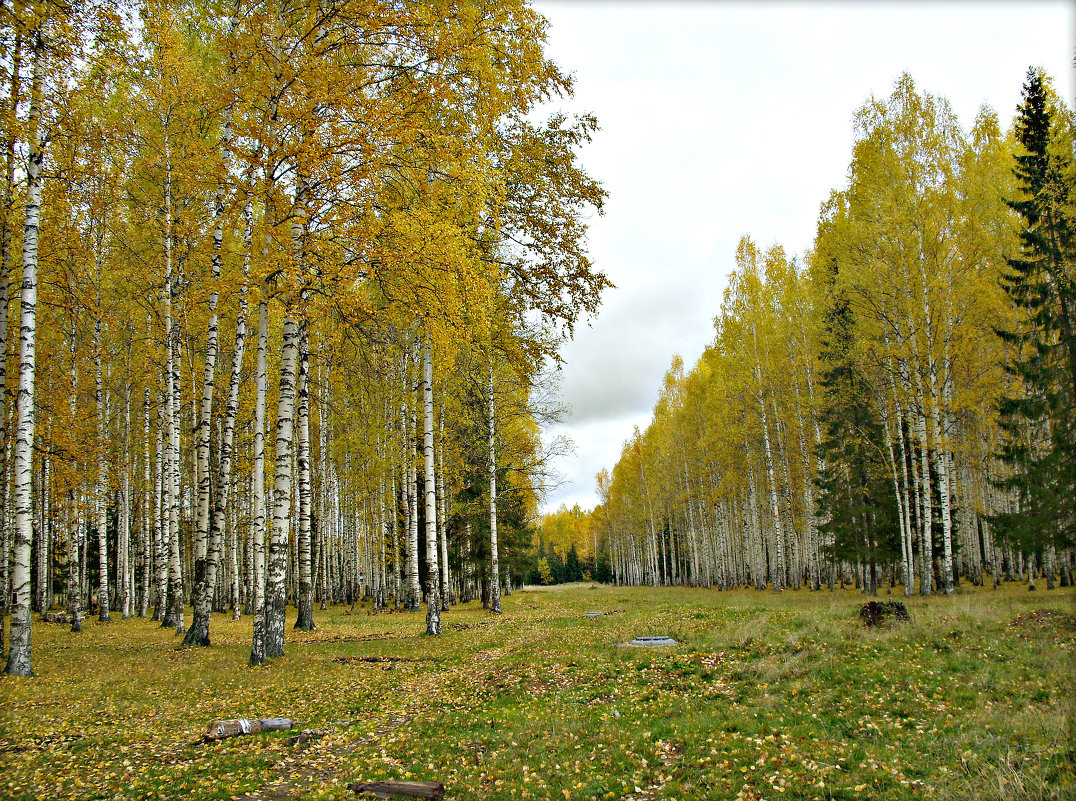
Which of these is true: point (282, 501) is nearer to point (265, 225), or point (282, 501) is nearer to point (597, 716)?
point (265, 225)

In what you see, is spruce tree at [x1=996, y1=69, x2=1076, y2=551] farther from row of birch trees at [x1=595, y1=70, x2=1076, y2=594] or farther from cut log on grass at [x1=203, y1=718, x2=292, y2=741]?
cut log on grass at [x1=203, y1=718, x2=292, y2=741]

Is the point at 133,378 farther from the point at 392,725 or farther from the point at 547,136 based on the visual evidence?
the point at 392,725

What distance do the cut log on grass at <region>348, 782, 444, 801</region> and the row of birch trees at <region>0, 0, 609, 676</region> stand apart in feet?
19.9

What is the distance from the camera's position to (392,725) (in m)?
7.57

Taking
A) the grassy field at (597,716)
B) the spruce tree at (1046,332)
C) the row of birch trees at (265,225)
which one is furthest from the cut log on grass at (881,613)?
the row of birch trees at (265,225)

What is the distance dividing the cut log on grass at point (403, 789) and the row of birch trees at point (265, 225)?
6.06 metres

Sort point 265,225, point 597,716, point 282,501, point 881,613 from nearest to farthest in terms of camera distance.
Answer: point 597,716
point 265,225
point 282,501
point 881,613

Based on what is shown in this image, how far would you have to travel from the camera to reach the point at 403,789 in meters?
5.35

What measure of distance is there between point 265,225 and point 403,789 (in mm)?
9237

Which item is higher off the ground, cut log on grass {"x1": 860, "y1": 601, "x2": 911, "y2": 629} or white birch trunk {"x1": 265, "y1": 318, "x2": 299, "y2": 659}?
white birch trunk {"x1": 265, "y1": 318, "x2": 299, "y2": 659}

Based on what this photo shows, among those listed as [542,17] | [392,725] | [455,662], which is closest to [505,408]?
[455,662]

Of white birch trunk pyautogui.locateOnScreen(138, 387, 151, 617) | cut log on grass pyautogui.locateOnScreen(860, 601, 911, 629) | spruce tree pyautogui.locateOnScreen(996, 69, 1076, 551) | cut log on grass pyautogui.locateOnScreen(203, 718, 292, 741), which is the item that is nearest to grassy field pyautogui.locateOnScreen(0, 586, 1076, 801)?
cut log on grass pyautogui.locateOnScreen(203, 718, 292, 741)

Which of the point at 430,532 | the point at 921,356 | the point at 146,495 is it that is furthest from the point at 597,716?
the point at 146,495

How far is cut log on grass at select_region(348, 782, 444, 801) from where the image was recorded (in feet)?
17.4
